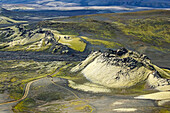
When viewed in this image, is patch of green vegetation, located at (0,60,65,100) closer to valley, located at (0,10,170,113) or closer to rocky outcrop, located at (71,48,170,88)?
valley, located at (0,10,170,113)

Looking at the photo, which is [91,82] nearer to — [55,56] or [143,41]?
[55,56]

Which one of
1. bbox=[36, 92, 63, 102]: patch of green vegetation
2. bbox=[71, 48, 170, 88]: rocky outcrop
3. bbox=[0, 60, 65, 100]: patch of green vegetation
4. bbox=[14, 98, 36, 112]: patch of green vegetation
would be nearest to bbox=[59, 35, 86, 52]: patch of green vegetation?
bbox=[0, 60, 65, 100]: patch of green vegetation

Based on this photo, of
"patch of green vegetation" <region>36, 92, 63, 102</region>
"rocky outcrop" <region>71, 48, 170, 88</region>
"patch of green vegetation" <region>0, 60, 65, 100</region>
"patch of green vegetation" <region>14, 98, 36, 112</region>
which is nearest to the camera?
"patch of green vegetation" <region>14, 98, 36, 112</region>

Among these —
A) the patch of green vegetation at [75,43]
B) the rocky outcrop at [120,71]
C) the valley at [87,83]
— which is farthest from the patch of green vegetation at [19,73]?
the patch of green vegetation at [75,43]

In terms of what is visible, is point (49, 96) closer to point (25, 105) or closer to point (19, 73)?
point (25, 105)

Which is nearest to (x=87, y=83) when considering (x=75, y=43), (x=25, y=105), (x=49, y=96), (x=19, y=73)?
(x=49, y=96)

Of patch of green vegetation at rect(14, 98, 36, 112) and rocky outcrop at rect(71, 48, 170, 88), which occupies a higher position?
rocky outcrop at rect(71, 48, 170, 88)

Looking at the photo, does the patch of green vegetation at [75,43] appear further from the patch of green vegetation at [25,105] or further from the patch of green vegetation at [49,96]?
the patch of green vegetation at [25,105]

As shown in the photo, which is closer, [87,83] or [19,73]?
[87,83]

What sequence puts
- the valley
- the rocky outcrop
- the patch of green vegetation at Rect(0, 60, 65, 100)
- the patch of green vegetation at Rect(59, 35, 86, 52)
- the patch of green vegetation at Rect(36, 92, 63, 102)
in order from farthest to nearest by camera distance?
the patch of green vegetation at Rect(59, 35, 86, 52) → the patch of green vegetation at Rect(0, 60, 65, 100) → the rocky outcrop → the patch of green vegetation at Rect(36, 92, 63, 102) → the valley
